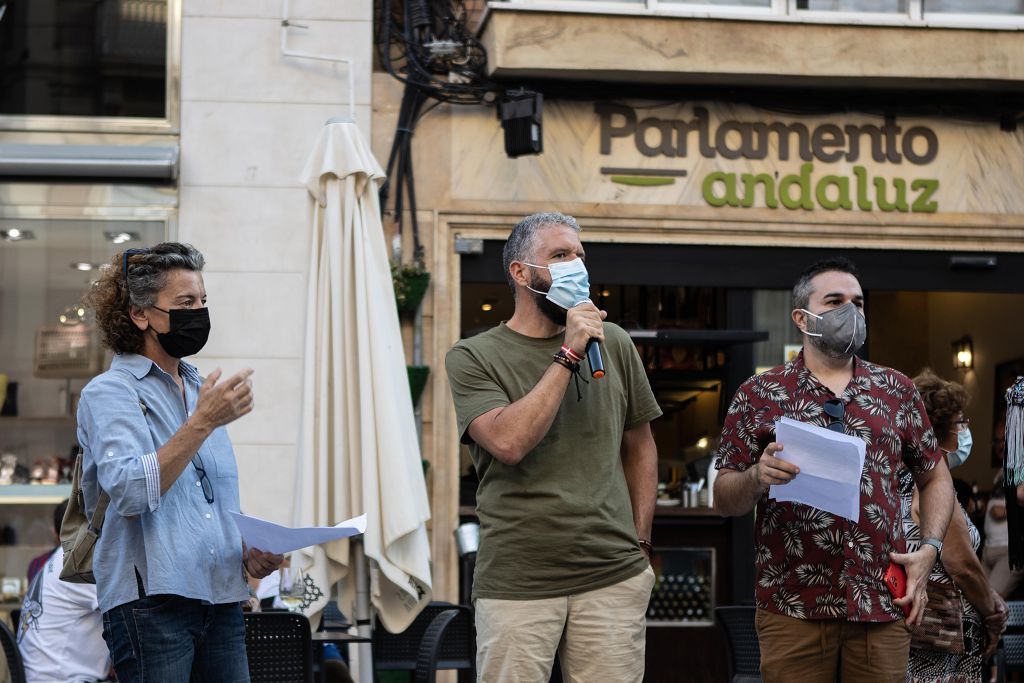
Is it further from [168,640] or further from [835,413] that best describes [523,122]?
[168,640]

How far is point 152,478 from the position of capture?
3980 mm

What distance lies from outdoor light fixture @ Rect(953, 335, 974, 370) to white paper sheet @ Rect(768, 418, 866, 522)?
918 cm

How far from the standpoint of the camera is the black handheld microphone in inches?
165

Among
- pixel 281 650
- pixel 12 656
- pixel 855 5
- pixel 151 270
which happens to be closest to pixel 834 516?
pixel 151 270

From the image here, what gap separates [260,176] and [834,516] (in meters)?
5.95

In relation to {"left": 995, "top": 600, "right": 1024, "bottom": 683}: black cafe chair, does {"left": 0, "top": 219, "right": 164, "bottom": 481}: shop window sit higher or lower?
higher

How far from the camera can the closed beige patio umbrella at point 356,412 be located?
7074 mm

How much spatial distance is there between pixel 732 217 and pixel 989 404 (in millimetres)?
4340

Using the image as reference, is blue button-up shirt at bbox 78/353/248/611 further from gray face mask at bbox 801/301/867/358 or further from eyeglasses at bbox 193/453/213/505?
gray face mask at bbox 801/301/867/358

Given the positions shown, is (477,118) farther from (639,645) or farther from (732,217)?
(639,645)

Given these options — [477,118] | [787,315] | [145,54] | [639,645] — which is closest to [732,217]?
[787,315]

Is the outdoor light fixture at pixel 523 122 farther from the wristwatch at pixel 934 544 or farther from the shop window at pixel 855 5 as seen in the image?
the wristwatch at pixel 934 544

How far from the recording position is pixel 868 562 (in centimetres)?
479

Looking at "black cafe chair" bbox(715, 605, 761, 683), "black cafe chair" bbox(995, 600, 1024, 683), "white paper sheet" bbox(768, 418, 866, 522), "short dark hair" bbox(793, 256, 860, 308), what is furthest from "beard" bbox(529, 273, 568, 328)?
"black cafe chair" bbox(995, 600, 1024, 683)
